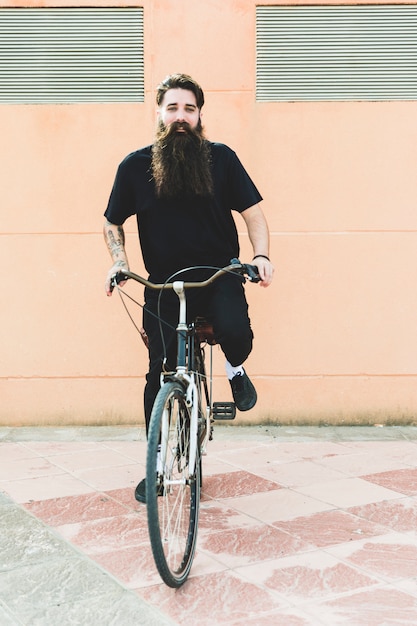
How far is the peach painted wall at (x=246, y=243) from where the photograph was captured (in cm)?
571

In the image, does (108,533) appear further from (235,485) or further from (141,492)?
(235,485)

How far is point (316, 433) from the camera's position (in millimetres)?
5703

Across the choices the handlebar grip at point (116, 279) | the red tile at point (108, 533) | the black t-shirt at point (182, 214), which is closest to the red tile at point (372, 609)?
the red tile at point (108, 533)

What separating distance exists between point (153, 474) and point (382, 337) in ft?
11.0

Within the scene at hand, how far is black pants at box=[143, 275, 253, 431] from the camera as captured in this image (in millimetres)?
3719

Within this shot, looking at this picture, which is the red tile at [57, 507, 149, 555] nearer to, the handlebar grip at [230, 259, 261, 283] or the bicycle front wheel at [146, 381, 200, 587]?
the bicycle front wheel at [146, 381, 200, 587]

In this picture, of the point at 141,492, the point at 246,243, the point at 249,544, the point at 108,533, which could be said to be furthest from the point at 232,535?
the point at 246,243

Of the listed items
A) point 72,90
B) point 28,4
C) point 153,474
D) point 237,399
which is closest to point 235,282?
point 237,399

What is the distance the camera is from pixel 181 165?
148 inches

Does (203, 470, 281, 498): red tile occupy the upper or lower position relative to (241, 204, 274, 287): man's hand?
lower

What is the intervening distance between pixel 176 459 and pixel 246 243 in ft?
9.28

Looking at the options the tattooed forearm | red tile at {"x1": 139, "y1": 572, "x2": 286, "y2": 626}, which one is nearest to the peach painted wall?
the tattooed forearm

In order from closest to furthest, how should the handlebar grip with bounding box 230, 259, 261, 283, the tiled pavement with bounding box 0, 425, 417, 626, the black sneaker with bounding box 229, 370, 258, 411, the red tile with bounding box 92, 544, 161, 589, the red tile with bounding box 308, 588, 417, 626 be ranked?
the red tile with bounding box 308, 588, 417, 626
the tiled pavement with bounding box 0, 425, 417, 626
the red tile with bounding box 92, 544, 161, 589
the handlebar grip with bounding box 230, 259, 261, 283
the black sneaker with bounding box 229, 370, 258, 411

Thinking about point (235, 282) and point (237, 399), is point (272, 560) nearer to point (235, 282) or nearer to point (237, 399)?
point (237, 399)
